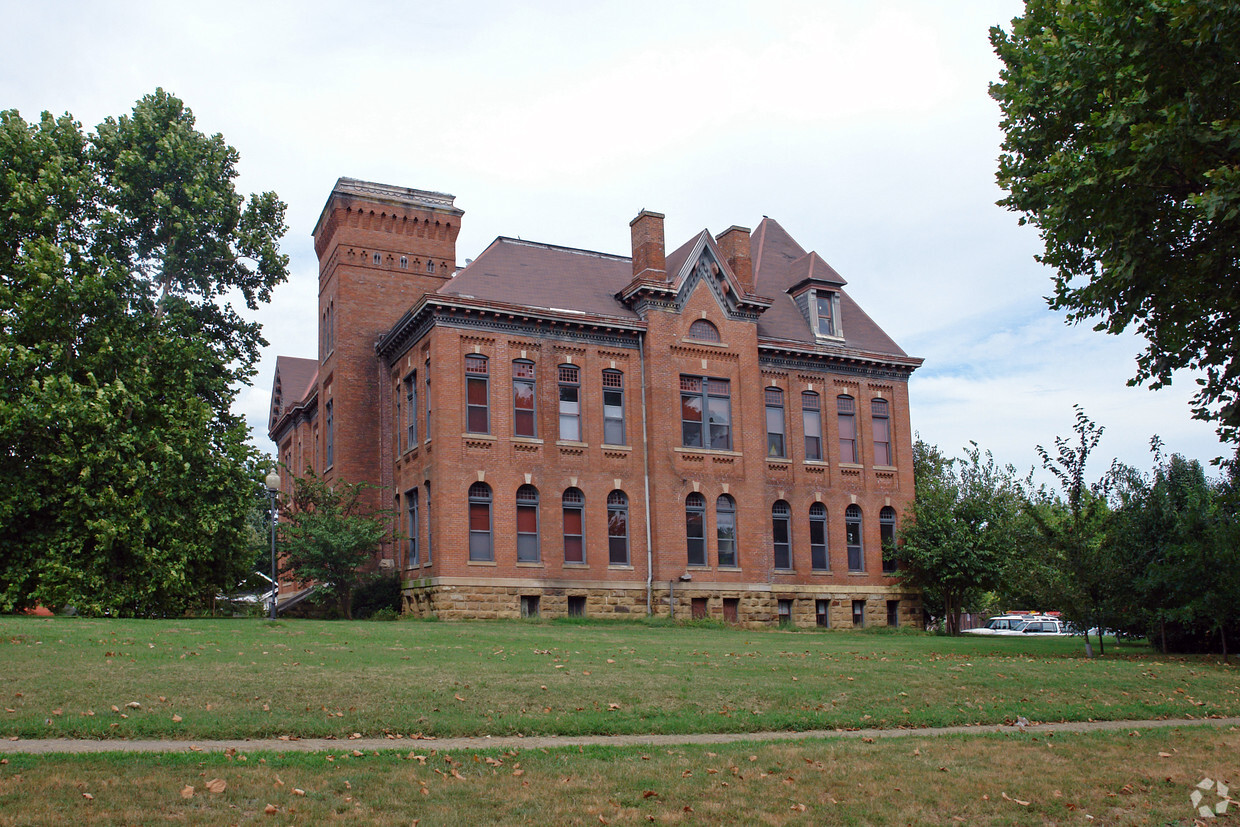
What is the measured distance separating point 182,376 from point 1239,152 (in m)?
28.0

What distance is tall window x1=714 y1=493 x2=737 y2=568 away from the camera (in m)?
38.2

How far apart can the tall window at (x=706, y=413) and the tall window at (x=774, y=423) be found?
2409mm

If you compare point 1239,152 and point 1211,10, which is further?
point 1239,152

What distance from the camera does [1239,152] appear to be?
1678cm

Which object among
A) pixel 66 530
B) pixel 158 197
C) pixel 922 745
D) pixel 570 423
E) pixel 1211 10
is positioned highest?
pixel 158 197

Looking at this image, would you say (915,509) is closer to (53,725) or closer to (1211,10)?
(1211,10)

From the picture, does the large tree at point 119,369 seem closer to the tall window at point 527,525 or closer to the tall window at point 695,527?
the tall window at point 527,525

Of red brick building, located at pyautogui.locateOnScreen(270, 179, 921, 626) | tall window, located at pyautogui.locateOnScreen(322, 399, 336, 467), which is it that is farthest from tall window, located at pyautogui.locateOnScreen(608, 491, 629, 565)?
tall window, located at pyautogui.locateOnScreen(322, 399, 336, 467)

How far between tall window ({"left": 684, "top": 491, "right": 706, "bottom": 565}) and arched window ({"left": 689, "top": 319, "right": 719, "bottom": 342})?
5.80 meters

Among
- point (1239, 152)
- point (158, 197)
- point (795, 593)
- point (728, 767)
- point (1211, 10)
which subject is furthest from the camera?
point (795, 593)

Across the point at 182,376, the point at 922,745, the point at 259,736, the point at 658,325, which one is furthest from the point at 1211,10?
the point at 182,376

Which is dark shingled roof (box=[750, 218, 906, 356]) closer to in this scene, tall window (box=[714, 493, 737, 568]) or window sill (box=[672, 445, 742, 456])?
window sill (box=[672, 445, 742, 456])

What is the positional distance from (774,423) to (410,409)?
14.1 m

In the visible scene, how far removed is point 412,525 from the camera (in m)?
36.9
